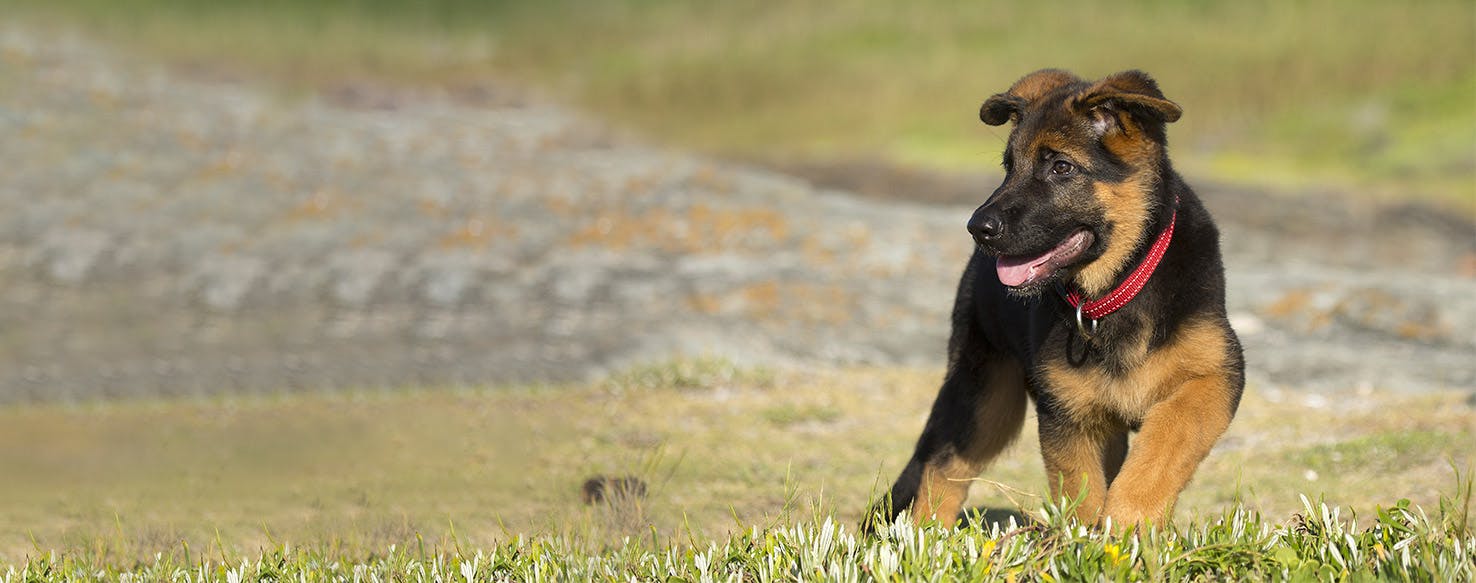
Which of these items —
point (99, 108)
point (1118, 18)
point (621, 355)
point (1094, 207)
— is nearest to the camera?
point (1094, 207)

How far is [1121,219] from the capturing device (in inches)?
232

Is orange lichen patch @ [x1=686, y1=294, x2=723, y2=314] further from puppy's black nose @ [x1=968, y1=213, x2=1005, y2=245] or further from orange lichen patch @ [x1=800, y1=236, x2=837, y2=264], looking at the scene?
puppy's black nose @ [x1=968, y1=213, x2=1005, y2=245]

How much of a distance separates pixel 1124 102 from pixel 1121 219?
490mm

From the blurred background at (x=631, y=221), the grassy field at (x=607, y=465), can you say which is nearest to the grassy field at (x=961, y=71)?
the blurred background at (x=631, y=221)

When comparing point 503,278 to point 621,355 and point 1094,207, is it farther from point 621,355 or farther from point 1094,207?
point 1094,207

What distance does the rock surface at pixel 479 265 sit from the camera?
12.1 metres

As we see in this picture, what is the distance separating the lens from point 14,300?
13.1m

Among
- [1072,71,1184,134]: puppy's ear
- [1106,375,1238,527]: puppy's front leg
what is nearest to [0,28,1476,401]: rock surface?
[1106,375,1238,527]: puppy's front leg

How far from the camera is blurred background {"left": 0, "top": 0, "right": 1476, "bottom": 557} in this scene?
11.3m

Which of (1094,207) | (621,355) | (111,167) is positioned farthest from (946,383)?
(111,167)

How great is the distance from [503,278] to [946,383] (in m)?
8.86

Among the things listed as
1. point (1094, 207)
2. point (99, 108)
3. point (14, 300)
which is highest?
point (99, 108)

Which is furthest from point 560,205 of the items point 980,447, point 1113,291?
point 1113,291

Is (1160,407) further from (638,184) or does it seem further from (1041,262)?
(638,184)
